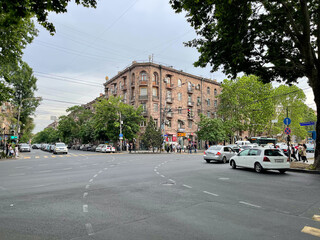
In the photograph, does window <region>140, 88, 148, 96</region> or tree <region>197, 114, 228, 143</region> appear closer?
tree <region>197, 114, 228, 143</region>

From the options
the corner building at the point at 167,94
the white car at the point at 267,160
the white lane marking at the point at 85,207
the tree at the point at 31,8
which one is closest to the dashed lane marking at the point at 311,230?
the white lane marking at the point at 85,207

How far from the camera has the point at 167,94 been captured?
5131 centimetres

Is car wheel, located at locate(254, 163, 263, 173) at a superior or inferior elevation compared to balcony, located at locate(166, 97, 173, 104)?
inferior

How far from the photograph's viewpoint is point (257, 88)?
49.5 meters

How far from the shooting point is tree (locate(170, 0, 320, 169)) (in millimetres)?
11578

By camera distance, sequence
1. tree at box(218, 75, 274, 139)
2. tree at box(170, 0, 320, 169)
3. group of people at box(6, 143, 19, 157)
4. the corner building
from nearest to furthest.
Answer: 1. tree at box(170, 0, 320, 169)
2. group of people at box(6, 143, 19, 157)
3. tree at box(218, 75, 274, 139)
4. the corner building

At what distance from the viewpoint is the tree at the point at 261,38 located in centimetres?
1158

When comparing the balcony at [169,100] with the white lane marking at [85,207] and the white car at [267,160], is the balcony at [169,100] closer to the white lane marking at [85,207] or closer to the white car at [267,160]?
the white car at [267,160]

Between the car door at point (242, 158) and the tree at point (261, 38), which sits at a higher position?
the tree at point (261, 38)

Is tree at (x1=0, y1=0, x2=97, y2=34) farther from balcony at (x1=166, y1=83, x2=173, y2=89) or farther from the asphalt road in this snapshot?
balcony at (x1=166, y1=83, x2=173, y2=89)

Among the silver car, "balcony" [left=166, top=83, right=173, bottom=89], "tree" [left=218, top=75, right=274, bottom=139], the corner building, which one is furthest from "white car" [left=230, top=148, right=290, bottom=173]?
"balcony" [left=166, top=83, right=173, bottom=89]

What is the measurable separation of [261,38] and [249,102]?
3531 centimetres

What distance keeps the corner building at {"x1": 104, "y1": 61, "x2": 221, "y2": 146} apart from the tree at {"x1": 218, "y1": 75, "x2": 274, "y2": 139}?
7490 mm

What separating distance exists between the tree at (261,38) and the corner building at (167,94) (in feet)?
99.7
